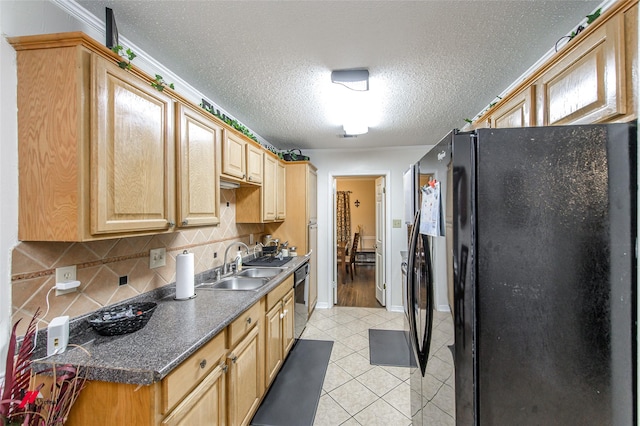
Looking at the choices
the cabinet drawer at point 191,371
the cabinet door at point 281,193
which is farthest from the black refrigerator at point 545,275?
the cabinet door at point 281,193

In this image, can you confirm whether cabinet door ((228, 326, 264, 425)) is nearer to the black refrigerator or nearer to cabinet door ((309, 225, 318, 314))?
the black refrigerator

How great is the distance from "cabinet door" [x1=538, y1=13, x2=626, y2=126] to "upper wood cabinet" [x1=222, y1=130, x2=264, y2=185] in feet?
6.52

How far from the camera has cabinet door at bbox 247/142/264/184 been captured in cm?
246

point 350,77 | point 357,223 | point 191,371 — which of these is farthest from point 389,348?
point 357,223

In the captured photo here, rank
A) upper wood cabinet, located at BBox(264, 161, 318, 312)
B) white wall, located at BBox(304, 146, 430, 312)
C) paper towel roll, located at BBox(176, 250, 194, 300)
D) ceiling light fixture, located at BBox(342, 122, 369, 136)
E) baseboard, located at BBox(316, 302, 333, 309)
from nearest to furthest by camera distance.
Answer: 1. paper towel roll, located at BBox(176, 250, 194, 300)
2. ceiling light fixture, located at BBox(342, 122, 369, 136)
3. upper wood cabinet, located at BBox(264, 161, 318, 312)
4. white wall, located at BBox(304, 146, 430, 312)
5. baseboard, located at BBox(316, 302, 333, 309)

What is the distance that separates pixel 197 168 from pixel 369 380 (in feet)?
7.30

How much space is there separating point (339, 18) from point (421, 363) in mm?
1807

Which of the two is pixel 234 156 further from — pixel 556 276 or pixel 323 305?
pixel 323 305

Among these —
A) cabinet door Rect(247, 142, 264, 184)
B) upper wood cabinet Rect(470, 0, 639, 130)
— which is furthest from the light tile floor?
cabinet door Rect(247, 142, 264, 184)

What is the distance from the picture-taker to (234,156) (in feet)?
7.19

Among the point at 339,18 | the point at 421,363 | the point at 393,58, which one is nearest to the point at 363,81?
the point at 393,58

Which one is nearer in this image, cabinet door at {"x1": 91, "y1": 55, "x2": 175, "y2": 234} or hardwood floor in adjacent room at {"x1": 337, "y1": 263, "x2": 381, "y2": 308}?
cabinet door at {"x1": 91, "y1": 55, "x2": 175, "y2": 234}

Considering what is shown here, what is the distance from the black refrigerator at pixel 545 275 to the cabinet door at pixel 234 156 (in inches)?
63.6

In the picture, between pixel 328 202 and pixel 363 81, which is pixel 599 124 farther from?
pixel 328 202
